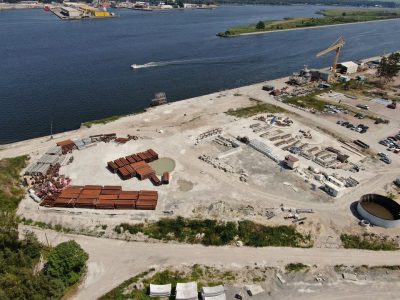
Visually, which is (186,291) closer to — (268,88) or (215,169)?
(215,169)


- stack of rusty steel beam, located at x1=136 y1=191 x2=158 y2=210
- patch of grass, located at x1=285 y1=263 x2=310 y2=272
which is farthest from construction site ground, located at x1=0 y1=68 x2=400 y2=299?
patch of grass, located at x1=285 y1=263 x2=310 y2=272

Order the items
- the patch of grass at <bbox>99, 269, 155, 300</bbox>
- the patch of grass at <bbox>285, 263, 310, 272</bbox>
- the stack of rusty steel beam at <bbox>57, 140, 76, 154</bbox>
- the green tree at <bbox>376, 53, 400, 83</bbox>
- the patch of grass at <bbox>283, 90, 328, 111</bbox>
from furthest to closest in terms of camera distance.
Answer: the green tree at <bbox>376, 53, 400, 83</bbox>
the patch of grass at <bbox>283, 90, 328, 111</bbox>
the stack of rusty steel beam at <bbox>57, 140, 76, 154</bbox>
the patch of grass at <bbox>285, 263, 310, 272</bbox>
the patch of grass at <bbox>99, 269, 155, 300</bbox>

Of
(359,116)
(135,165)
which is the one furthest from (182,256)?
(359,116)

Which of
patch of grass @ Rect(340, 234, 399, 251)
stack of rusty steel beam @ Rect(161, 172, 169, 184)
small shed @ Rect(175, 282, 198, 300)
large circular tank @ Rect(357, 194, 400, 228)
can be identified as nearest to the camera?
small shed @ Rect(175, 282, 198, 300)

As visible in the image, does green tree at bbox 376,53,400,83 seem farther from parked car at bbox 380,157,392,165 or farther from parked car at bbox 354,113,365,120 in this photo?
parked car at bbox 380,157,392,165

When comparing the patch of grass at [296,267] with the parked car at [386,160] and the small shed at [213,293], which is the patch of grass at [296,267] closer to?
the small shed at [213,293]
